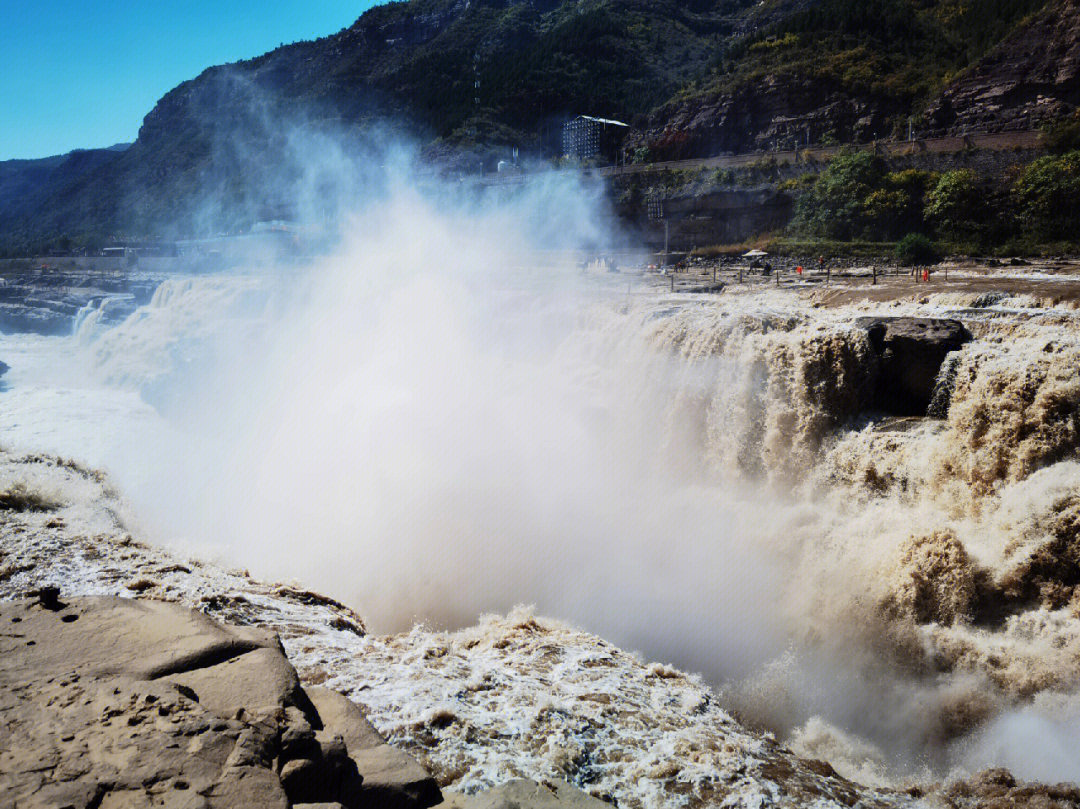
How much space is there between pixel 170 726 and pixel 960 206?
2322cm

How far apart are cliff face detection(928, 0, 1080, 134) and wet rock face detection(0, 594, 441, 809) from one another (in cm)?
2685

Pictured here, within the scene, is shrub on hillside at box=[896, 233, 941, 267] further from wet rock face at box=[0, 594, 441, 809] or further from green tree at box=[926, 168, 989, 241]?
wet rock face at box=[0, 594, 441, 809]

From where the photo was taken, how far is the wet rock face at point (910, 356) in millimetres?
8734

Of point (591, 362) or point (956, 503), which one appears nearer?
point (956, 503)

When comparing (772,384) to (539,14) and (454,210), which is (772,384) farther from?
(539,14)

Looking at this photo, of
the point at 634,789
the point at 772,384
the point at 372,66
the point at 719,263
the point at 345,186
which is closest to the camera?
the point at 634,789

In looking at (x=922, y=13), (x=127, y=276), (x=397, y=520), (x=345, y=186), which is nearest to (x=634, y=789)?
(x=397, y=520)

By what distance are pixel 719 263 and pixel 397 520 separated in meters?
16.9

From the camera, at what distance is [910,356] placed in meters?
8.94

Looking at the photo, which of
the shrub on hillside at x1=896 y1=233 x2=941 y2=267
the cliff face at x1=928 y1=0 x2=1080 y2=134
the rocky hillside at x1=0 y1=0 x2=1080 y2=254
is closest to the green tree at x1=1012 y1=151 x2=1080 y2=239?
the shrub on hillside at x1=896 y1=233 x2=941 y2=267

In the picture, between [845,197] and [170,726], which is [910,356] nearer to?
[170,726]

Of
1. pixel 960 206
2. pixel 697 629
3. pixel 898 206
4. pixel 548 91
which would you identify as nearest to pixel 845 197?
pixel 898 206

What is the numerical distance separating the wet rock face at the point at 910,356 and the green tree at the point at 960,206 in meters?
13.0

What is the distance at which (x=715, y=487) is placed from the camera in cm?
1027
